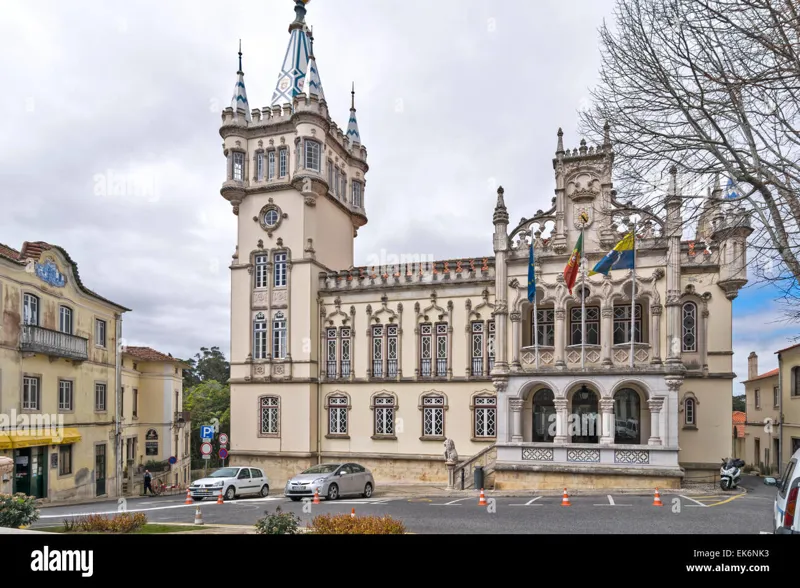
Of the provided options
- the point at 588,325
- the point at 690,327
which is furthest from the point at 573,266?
the point at 690,327

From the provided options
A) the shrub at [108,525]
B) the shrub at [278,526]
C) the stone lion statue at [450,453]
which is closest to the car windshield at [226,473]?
the stone lion statue at [450,453]

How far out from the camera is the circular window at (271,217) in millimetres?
36497

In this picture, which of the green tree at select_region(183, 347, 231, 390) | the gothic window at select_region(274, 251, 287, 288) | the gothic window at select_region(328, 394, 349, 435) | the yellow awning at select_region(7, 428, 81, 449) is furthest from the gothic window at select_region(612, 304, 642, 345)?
the green tree at select_region(183, 347, 231, 390)

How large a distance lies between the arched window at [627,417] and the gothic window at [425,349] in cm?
978

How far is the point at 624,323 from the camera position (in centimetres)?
3016

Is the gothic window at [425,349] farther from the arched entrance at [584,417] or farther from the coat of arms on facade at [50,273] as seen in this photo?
the coat of arms on facade at [50,273]

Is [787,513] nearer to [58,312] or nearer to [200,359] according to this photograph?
[58,312]

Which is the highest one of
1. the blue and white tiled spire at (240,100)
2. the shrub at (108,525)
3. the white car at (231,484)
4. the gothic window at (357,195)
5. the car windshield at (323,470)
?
the blue and white tiled spire at (240,100)

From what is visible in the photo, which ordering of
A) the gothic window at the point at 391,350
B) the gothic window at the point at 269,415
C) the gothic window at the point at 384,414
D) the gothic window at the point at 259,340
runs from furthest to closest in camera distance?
the gothic window at the point at 259,340 → the gothic window at the point at 269,415 → the gothic window at the point at 391,350 → the gothic window at the point at 384,414

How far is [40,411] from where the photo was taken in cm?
2845

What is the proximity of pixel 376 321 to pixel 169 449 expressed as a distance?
21.6 metres

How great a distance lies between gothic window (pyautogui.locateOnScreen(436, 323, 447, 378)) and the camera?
34.1m

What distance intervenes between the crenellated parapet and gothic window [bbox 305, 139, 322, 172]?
20.1ft
